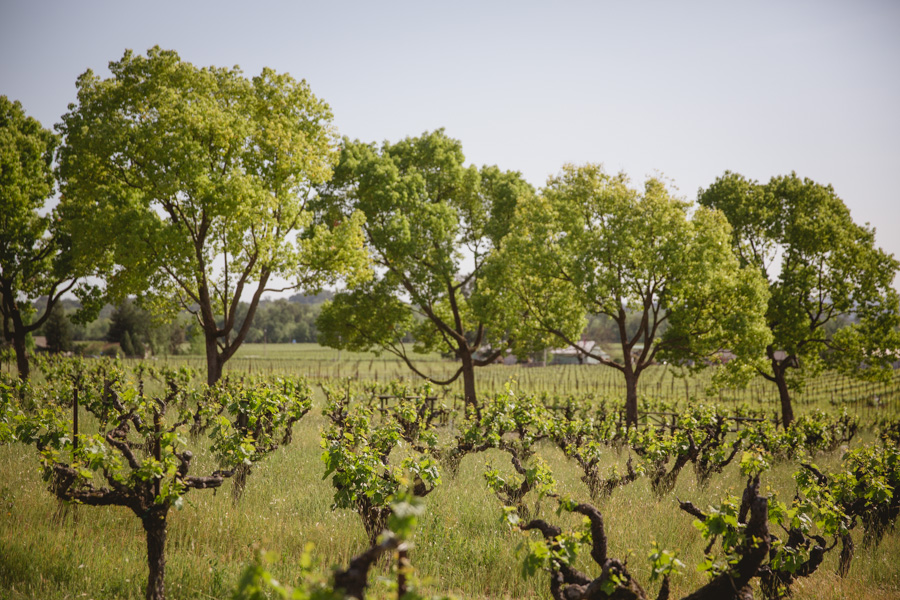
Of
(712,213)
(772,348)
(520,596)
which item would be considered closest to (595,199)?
(712,213)

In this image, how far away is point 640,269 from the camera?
16.7 metres

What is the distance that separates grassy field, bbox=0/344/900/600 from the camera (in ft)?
19.7

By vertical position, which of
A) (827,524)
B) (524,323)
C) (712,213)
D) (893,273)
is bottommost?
(827,524)

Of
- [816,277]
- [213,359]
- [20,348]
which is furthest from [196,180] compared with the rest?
[816,277]

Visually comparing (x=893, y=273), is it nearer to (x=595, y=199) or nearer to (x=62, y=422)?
(x=595, y=199)

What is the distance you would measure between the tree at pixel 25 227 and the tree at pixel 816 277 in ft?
90.0

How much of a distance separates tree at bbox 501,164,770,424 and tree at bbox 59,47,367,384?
712cm

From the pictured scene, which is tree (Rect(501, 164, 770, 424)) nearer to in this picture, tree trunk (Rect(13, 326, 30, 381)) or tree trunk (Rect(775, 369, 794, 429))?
tree trunk (Rect(775, 369, 794, 429))

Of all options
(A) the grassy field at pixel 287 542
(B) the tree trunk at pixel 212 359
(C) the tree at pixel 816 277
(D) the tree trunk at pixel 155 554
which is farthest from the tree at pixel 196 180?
(C) the tree at pixel 816 277

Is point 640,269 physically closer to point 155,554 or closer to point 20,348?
point 155,554

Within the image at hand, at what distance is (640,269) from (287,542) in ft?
44.6

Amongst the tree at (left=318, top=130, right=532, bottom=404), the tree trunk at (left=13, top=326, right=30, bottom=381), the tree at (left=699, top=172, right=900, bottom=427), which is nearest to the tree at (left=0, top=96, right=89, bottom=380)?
the tree trunk at (left=13, top=326, right=30, bottom=381)

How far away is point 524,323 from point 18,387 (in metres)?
15.2

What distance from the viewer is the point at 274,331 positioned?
12356 centimetres
